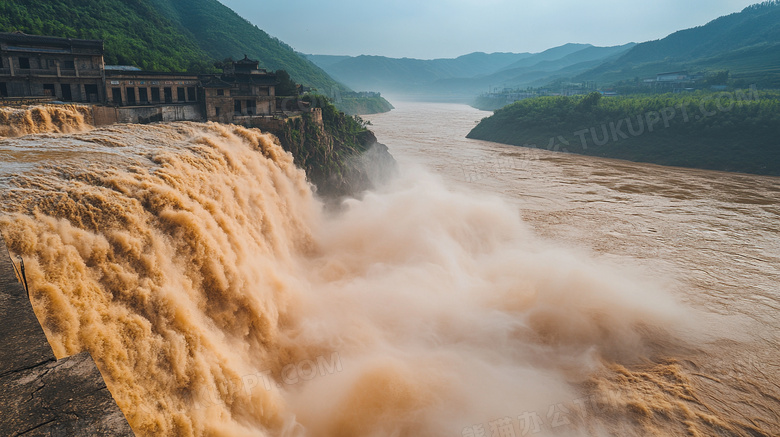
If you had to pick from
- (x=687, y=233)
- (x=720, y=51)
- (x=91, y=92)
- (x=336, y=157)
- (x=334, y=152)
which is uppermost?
(x=720, y=51)

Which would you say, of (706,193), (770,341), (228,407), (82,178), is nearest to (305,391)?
(228,407)

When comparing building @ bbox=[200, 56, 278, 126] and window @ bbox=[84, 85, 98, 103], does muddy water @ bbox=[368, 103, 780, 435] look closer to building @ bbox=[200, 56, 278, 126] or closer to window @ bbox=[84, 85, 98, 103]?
building @ bbox=[200, 56, 278, 126]

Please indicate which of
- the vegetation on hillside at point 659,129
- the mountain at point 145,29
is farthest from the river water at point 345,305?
the mountain at point 145,29

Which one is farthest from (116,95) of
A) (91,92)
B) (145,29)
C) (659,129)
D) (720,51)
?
(720,51)

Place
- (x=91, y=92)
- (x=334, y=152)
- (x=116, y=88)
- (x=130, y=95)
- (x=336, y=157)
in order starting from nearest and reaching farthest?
(x=91, y=92) → (x=116, y=88) → (x=130, y=95) → (x=336, y=157) → (x=334, y=152)

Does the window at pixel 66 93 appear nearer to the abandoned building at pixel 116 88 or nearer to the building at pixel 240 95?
the abandoned building at pixel 116 88

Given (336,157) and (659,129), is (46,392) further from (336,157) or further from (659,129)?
(659,129)

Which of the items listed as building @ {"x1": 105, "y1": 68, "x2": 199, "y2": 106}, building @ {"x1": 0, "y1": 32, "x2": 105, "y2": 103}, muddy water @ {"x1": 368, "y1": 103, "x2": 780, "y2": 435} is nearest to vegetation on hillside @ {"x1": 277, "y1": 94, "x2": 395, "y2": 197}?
muddy water @ {"x1": 368, "y1": 103, "x2": 780, "y2": 435}

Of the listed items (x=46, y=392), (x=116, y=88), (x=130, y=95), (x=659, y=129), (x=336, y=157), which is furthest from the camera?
(x=659, y=129)
